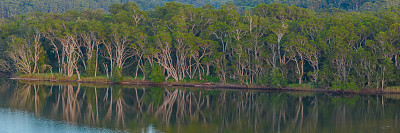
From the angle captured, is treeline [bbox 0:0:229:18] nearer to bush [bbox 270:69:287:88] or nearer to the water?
the water

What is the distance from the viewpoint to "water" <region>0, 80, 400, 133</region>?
110ft

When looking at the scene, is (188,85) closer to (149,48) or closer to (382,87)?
(149,48)

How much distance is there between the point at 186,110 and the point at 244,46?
19.1m

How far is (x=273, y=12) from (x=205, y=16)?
11513mm

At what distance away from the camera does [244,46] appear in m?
58.6

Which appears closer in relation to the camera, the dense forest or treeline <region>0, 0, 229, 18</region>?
the dense forest

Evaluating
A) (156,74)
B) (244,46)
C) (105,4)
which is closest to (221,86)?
(244,46)

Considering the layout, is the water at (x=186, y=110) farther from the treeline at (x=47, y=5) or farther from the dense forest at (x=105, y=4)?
the treeline at (x=47, y=5)

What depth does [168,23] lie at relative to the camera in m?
66.2

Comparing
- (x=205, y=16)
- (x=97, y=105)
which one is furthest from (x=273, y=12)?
(x=97, y=105)

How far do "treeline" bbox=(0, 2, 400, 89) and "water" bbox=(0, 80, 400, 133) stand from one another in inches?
153

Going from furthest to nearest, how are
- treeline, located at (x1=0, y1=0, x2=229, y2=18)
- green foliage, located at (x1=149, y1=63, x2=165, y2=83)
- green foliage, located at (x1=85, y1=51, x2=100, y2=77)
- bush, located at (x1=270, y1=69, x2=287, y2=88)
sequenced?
1. treeline, located at (x1=0, y1=0, x2=229, y2=18)
2. green foliage, located at (x1=85, y1=51, x2=100, y2=77)
3. green foliage, located at (x1=149, y1=63, x2=165, y2=83)
4. bush, located at (x1=270, y1=69, x2=287, y2=88)

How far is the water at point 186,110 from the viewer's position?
1319 inches

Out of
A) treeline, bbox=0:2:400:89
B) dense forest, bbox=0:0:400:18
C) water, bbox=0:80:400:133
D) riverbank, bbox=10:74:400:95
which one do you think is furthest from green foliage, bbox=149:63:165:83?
dense forest, bbox=0:0:400:18
